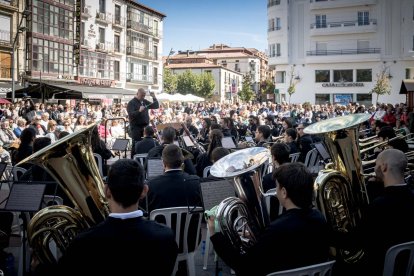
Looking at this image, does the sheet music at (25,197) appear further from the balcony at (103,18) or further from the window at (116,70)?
the window at (116,70)

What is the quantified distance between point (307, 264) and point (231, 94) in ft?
260

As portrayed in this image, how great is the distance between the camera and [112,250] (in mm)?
2141

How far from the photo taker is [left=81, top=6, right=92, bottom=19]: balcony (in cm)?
3877

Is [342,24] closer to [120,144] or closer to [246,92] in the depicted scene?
[246,92]

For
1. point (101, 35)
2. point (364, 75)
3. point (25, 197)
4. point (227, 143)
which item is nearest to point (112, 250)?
point (25, 197)

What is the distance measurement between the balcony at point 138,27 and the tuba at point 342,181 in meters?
44.4

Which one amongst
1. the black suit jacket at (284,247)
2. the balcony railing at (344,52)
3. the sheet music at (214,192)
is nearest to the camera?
the black suit jacket at (284,247)

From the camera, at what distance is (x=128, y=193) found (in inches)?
88.3

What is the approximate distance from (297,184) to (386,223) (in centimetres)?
91

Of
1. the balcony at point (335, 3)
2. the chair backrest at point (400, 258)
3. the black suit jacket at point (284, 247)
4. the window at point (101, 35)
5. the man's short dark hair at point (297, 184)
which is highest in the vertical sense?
the balcony at point (335, 3)

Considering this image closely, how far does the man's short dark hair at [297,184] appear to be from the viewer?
2602 millimetres

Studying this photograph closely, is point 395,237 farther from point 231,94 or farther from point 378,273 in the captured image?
point 231,94

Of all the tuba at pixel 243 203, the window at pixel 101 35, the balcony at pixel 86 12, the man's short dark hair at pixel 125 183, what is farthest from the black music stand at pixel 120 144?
the window at pixel 101 35

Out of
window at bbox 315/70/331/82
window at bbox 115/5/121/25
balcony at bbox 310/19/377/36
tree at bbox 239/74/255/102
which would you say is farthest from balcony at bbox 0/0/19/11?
tree at bbox 239/74/255/102
